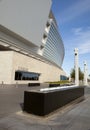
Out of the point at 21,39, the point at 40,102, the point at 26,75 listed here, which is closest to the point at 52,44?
the point at 21,39

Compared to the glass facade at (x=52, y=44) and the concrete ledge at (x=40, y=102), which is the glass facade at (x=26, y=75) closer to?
the glass facade at (x=52, y=44)

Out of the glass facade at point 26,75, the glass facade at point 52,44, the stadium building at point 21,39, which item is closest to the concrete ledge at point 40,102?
the stadium building at point 21,39

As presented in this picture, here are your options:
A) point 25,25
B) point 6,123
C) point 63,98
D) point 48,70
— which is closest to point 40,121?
point 6,123

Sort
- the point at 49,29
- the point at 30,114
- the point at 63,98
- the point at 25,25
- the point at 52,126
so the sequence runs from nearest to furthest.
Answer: the point at 52,126, the point at 30,114, the point at 63,98, the point at 25,25, the point at 49,29

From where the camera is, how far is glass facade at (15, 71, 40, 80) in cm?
3247

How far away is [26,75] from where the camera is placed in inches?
1432

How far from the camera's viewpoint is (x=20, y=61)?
110 ft

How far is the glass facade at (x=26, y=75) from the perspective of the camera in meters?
32.5

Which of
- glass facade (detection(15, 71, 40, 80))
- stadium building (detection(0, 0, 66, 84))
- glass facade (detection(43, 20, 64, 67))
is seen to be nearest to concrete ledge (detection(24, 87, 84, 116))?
stadium building (detection(0, 0, 66, 84))

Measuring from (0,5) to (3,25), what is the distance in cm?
418

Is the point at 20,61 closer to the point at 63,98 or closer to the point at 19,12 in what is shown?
the point at 19,12

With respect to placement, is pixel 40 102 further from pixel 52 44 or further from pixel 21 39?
pixel 52 44

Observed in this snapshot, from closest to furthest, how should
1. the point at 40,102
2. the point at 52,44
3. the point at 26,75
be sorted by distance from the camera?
the point at 40,102 → the point at 26,75 → the point at 52,44

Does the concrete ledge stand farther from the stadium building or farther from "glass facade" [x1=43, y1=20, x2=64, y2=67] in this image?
"glass facade" [x1=43, y1=20, x2=64, y2=67]
